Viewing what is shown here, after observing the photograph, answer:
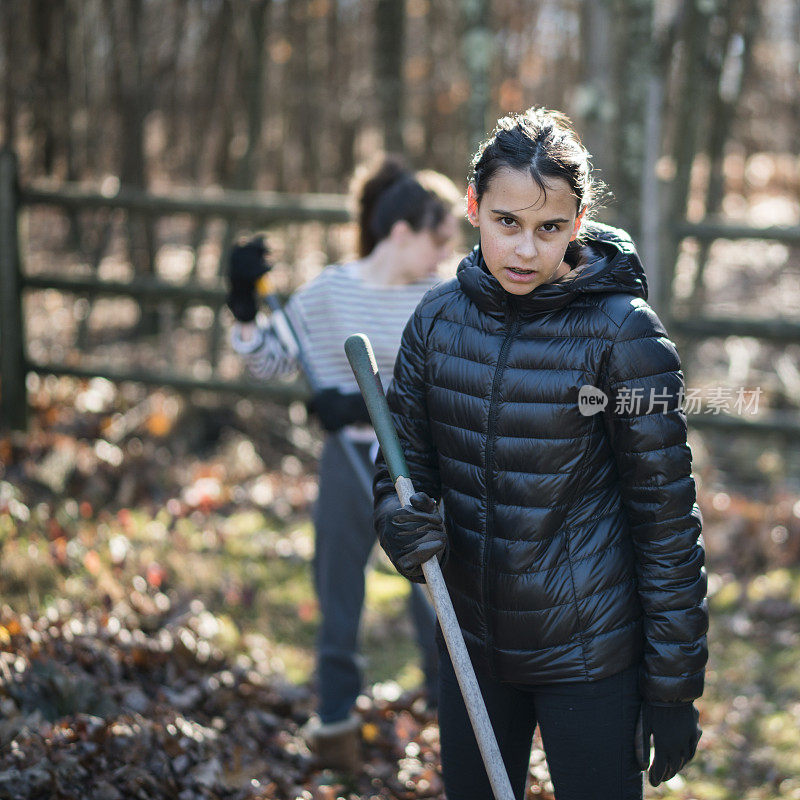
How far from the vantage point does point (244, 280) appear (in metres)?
3.61

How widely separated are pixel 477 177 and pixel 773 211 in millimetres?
19625

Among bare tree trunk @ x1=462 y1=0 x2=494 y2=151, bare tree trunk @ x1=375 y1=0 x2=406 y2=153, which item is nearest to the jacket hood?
bare tree trunk @ x1=462 y1=0 x2=494 y2=151

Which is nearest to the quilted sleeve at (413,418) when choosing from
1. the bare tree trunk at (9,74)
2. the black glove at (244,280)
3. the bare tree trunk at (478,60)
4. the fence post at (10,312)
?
the black glove at (244,280)

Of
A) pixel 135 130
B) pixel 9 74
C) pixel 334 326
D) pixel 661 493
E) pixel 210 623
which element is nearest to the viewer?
pixel 661 493

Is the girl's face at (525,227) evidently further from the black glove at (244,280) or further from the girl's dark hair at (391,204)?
the black glove at (244,280)

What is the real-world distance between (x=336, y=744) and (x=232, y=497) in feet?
9.53

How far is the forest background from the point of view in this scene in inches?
132

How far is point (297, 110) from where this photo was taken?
653 inches

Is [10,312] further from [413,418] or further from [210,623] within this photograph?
[413,418]

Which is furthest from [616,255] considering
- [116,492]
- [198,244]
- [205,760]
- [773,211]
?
[773,211]

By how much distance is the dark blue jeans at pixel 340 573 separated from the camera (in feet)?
11.5

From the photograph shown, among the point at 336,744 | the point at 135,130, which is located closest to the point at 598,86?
the point at 336,744

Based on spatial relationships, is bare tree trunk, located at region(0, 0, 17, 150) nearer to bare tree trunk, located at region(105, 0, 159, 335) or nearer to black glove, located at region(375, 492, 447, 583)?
bare tree trunk, located at region(105, 0, 159, 335)

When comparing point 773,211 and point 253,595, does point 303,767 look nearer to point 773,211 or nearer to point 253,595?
point 253,595
